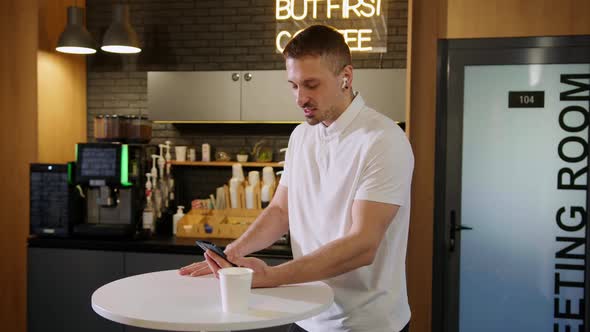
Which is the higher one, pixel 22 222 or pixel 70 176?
pixel 70 176

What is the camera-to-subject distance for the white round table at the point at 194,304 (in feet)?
4.81

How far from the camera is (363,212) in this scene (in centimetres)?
183

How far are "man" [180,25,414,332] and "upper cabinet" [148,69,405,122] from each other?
2.36 meters

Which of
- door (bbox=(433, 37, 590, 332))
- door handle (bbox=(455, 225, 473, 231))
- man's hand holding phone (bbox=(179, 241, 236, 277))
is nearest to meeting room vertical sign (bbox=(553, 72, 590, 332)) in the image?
door (bbox=(433, 37, 590, 332))

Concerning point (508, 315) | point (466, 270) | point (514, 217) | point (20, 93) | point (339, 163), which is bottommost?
point (508, 315)

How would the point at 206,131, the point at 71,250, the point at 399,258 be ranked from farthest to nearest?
the point at 206,131 < the point at 71,250 < the point at 399,258

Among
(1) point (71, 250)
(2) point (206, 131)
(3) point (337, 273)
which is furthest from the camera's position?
(2) point (206, 131)

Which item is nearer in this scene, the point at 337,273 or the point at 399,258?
the point at 337,273

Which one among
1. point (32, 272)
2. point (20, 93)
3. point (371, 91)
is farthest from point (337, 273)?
point (20, 93)

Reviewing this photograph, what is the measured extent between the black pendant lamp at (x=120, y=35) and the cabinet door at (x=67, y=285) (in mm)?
1463

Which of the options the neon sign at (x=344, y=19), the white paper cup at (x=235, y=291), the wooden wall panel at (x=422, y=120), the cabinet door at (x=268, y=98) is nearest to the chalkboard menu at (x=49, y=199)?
the cabinet door at (x=268, y=98)

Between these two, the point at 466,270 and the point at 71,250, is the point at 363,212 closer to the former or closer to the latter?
the point at 466,270

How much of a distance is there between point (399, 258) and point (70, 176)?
2940mm

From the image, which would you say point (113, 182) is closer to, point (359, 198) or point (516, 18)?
point (359, 198)
